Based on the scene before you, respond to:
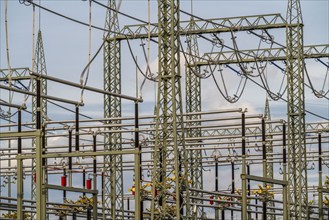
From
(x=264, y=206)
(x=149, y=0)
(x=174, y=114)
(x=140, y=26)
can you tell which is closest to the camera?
(x=174, y=114)

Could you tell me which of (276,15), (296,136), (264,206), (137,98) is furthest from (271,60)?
(137,98)

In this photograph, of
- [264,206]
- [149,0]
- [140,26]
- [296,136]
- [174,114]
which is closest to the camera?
[174,114]

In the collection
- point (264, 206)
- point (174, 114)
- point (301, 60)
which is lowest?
point (264, 206)

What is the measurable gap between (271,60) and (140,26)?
6798 mm

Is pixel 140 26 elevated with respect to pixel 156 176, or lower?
elevated

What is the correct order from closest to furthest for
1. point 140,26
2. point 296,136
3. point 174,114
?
1. point 174,114
2. point 296,136
3. point 140,26

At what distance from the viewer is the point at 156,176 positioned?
971 inches

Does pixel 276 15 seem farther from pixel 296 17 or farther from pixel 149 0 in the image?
pixel 149 0

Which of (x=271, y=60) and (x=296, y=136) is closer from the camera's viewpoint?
(x=296, y=136)

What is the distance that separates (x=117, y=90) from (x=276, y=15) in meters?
7.31

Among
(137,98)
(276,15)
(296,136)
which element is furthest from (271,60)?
(137,98)

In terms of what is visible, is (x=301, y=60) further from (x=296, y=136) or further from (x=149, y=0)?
(x=149, y=0)

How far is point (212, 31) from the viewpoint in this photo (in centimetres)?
3953

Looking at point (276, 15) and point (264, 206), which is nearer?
point (264, 206)
